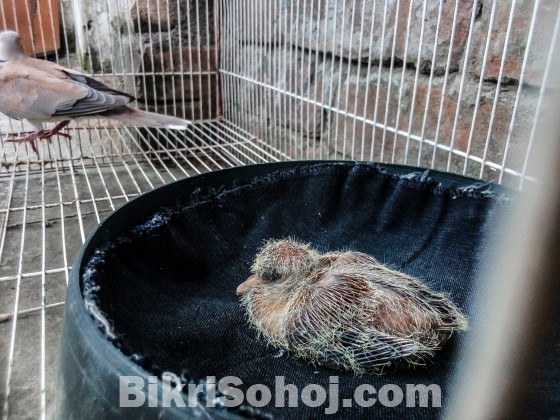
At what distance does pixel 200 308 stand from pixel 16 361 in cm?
36

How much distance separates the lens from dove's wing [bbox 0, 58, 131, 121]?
1.50 meters

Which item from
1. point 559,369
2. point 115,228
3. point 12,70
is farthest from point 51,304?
point 12,70

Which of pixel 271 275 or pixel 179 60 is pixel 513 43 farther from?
pixel 179 60

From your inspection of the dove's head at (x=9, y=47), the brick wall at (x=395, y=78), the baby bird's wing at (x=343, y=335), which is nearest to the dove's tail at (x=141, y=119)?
the brick wall at (x=395, y=78)

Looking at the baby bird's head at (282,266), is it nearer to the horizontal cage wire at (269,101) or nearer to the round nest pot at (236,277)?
the round nest pot at (236,277)

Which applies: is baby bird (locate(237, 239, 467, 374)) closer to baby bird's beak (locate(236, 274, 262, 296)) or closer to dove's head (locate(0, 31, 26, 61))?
baby bird's beak (locate(236, 274, 262, 296))

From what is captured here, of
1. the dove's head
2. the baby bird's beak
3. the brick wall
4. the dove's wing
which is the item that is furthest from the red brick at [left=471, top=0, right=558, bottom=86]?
the dove's head

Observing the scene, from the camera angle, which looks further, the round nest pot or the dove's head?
the dove's head

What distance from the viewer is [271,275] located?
706 millimetres

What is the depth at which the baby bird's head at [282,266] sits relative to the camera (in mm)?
694

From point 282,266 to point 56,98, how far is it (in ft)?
3.81

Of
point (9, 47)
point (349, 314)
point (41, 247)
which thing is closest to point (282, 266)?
point (349, 314)

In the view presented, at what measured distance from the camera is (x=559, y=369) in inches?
23.2

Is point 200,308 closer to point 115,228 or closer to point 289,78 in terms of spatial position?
point 115,228
